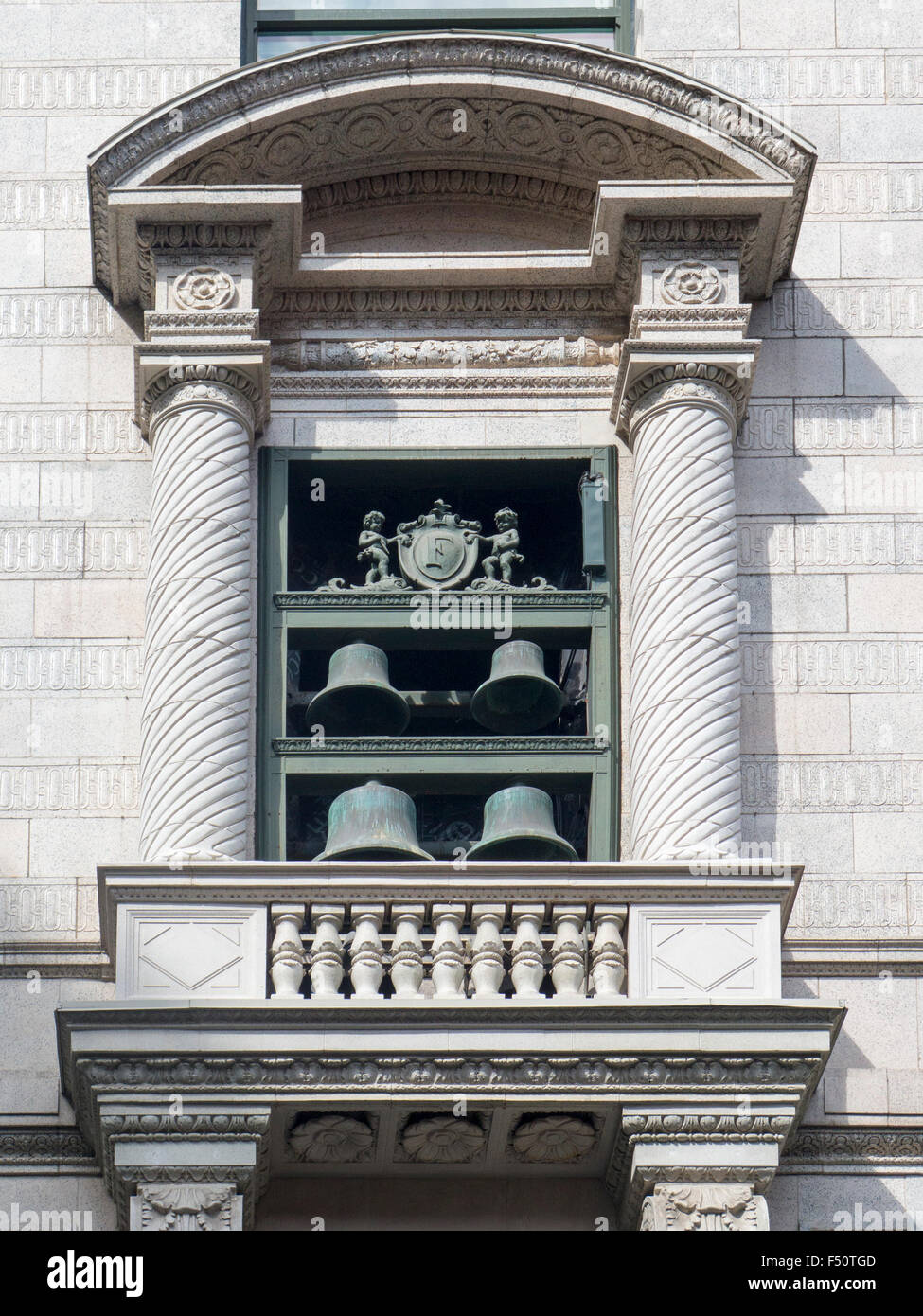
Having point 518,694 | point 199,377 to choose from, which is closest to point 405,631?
point 518,694

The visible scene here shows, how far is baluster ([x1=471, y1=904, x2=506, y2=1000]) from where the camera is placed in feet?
Result: 61.4

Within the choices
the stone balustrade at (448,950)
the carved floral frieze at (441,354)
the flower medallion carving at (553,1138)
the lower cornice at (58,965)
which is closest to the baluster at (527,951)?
the stone balustrade at (448,950)

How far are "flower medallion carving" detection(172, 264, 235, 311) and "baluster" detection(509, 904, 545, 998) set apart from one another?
453 centimetres

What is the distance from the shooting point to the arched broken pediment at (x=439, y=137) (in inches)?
843

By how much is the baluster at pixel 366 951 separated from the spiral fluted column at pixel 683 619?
1649mm

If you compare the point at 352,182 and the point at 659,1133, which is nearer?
the point at 659,1133

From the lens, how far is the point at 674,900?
62.1 ft

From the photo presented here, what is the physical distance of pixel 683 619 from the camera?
2022 cm

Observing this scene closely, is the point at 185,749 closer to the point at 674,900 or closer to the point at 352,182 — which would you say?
the point at 674,900

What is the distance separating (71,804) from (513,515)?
327cm

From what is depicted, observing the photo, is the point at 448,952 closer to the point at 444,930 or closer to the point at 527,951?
the point at 444,930

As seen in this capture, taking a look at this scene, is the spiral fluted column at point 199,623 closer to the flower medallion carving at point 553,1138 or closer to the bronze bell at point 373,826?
the bronze bell at point 373,826

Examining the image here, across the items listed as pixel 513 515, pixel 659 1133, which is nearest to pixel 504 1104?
pixel 659 1133

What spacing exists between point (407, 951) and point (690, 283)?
4.91 meters
